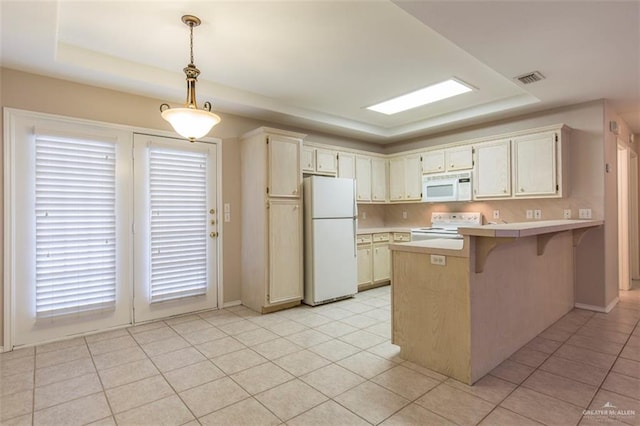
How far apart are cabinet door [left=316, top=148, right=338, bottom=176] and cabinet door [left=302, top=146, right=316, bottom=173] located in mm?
71

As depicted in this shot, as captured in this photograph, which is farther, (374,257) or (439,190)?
(374,257)

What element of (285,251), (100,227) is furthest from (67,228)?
(285,251)

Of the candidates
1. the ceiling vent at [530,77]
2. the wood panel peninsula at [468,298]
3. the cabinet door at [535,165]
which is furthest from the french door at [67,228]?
the cabinet door at [535,165]

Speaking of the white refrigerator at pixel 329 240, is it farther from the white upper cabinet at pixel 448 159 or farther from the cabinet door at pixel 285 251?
the white upper cabinet at pixel 448 159

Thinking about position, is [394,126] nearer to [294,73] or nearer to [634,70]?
[294,73]

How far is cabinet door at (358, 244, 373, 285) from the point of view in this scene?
5.00 m

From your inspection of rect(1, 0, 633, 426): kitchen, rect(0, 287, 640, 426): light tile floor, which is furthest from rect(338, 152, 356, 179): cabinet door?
rect(0, 287, 640, 426): light tile floor

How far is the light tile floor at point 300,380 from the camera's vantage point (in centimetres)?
195

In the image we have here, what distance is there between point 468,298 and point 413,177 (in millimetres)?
3536

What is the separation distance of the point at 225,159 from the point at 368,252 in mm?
2498

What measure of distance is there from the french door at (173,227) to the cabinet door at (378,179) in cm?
273

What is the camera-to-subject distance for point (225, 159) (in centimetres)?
428

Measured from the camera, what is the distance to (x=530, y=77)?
3.23 meters

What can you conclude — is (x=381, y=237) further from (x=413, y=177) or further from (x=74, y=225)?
(x=74, y=225)
